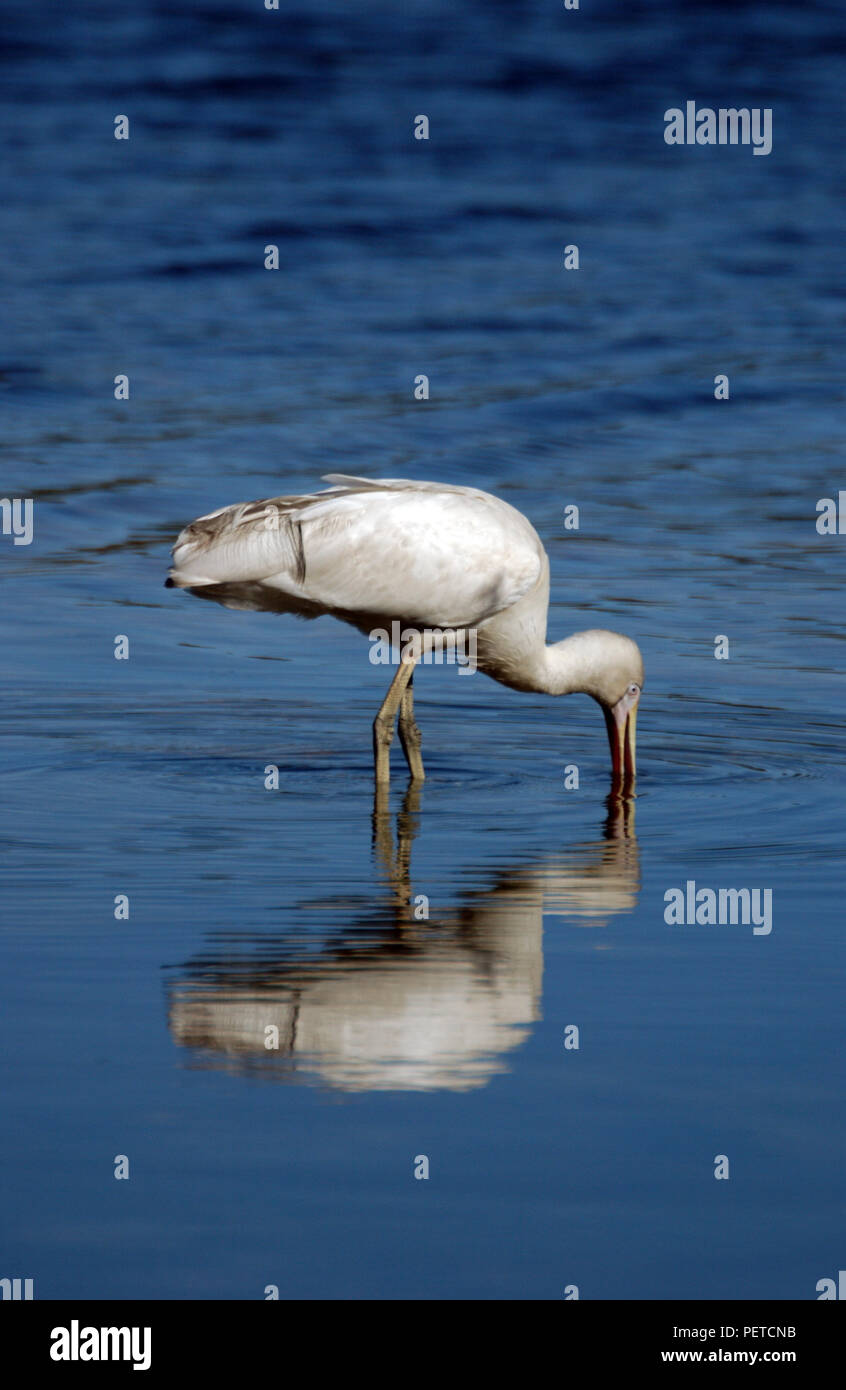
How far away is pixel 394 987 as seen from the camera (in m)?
6.12

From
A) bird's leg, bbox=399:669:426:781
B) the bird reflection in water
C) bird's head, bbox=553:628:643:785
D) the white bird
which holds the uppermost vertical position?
the white bird

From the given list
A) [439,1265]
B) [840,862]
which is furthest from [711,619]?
[439,1265]

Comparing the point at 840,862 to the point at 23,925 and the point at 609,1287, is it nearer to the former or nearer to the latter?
the point at 23,925

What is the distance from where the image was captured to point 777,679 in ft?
35.6

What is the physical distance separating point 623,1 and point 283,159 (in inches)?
291

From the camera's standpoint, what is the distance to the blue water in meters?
4.81

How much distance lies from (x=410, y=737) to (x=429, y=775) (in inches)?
6.8

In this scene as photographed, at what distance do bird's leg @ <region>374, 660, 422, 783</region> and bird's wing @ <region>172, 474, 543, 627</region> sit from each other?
1.03ft

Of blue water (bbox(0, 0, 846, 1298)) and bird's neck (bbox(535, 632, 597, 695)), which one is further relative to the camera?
bird's neck (bbox(535, 632, 597, 695))

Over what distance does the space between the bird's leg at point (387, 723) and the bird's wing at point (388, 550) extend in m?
0.31

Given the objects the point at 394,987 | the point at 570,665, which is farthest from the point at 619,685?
the point at 394,987

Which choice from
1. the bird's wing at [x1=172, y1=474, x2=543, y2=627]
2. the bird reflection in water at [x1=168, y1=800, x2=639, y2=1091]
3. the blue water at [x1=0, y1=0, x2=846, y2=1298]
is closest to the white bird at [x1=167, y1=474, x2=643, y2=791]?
the bird's wing at [x1=172, y1=474, x2=543, y2=627]

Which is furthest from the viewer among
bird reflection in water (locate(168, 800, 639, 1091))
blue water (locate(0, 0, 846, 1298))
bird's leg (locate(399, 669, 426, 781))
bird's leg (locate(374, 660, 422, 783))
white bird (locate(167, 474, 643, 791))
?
white bird (locate(167, 474, 643, 791))

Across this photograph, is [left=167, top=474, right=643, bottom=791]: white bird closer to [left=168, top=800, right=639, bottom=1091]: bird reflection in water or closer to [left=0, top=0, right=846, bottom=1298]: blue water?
[left=0, top=0, right=846, bottom=1298]: blue water
